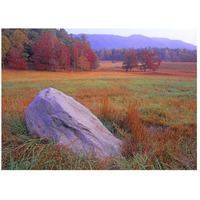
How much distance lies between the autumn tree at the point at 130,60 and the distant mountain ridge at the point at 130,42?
0.49 ft

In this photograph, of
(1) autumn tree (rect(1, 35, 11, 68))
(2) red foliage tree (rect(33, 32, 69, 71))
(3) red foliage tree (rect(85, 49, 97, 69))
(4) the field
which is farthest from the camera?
(3) red foliage tree (rect(85, 49, 97, 69))

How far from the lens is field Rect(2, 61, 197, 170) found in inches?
75.8

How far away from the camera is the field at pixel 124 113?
1.93 meters

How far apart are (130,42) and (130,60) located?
37 centimetres

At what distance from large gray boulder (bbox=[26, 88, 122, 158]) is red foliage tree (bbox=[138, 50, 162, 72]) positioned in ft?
6.35

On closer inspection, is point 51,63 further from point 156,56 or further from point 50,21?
point 156,56

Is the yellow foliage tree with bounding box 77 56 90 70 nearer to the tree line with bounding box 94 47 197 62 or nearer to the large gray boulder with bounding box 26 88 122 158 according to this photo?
the tree line with bounding box 94 47 197 62

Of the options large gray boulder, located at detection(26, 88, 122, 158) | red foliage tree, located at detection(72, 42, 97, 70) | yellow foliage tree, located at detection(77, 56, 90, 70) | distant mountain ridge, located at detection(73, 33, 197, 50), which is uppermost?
distant mountain ridge, located at detection(73, 33, 197, 50)

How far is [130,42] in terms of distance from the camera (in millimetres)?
3174

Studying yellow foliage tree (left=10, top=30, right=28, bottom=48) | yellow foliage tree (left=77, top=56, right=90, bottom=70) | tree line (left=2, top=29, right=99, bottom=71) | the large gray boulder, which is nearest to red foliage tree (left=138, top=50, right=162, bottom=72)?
tree line (left=2, top=29, right=99, bottom=71)

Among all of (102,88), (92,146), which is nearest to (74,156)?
(92,146)

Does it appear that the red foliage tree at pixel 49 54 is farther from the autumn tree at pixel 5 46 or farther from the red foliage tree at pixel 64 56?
the autumn tree at pixel 5 46

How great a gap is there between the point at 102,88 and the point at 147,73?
3.26ft

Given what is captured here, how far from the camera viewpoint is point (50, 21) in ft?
7.69
